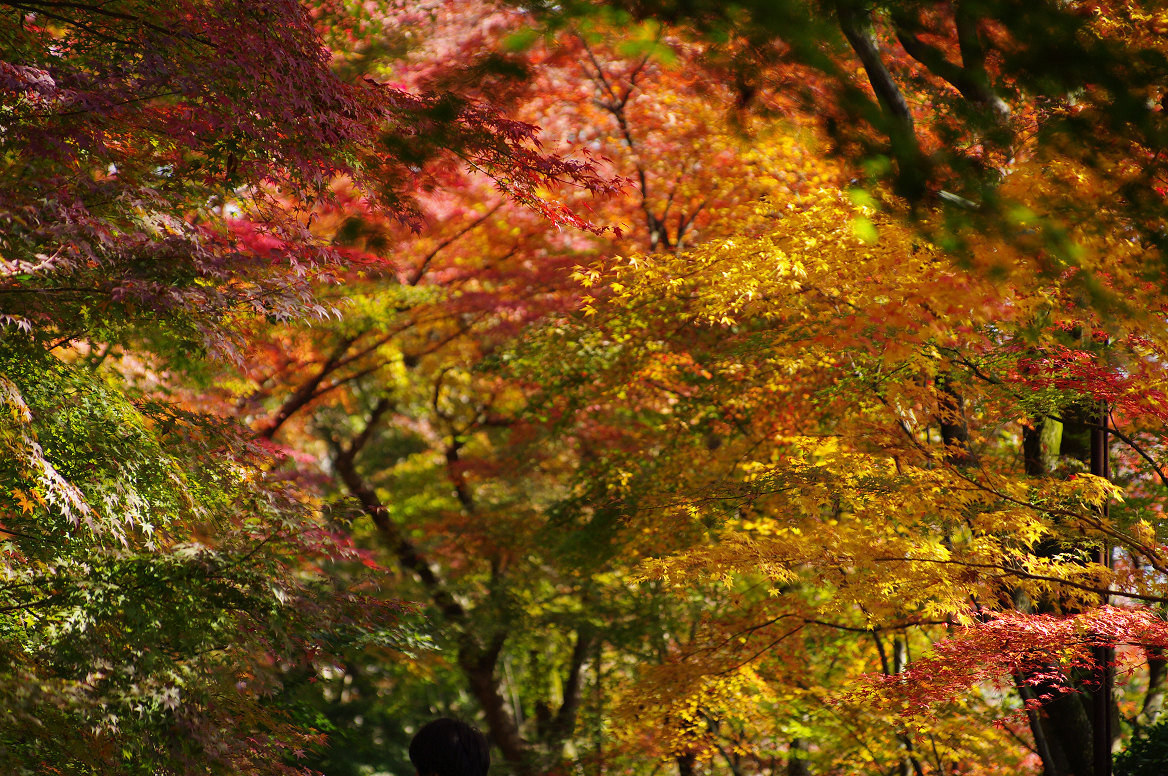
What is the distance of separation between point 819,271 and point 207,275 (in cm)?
301

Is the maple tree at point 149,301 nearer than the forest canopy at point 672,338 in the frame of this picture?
No

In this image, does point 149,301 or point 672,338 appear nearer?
point 149,301

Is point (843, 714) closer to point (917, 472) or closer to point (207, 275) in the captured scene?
point (917, 472)

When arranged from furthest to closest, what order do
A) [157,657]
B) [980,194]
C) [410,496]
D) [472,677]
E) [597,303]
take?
1. [410,496]
2. [472,677]
3. [597,303]
4. [157,657]
5. [980,194]

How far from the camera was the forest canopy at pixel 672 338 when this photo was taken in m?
2.46

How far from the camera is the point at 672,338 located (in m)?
7.35

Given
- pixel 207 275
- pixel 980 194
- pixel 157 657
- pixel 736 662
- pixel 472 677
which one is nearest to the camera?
pixel 980 194

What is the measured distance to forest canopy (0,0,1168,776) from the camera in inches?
96.9

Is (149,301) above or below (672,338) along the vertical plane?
above

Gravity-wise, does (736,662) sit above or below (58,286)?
below

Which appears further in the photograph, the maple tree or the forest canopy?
the maple tree

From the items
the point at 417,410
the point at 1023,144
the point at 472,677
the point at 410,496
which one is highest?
the point at 1023,144

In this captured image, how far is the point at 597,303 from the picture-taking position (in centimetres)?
741

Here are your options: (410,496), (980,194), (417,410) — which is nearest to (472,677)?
(410,496)
